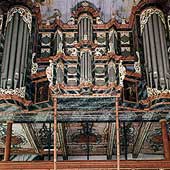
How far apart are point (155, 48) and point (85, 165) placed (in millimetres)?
3838

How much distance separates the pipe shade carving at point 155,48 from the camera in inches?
495

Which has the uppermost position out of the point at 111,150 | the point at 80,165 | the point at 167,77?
the point at 167,77

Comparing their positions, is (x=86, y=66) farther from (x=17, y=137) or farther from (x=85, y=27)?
(x=17, y=137)

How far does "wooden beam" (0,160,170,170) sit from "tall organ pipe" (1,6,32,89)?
203 centimetres

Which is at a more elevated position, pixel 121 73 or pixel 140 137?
pixel 121 73

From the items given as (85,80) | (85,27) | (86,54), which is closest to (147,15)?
(85,27)

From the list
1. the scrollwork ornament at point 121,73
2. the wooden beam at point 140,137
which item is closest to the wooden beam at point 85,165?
the wooden beam at point 140,137

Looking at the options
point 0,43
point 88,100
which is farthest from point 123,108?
point 0,43

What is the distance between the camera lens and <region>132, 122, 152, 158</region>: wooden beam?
13.9m

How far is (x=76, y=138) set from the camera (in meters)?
15.1

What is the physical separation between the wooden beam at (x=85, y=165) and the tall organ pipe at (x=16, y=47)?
2.03 meters

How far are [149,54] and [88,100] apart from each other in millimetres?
2203

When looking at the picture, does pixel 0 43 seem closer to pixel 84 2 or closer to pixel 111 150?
pixel 84 2

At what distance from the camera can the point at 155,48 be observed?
13.2m
